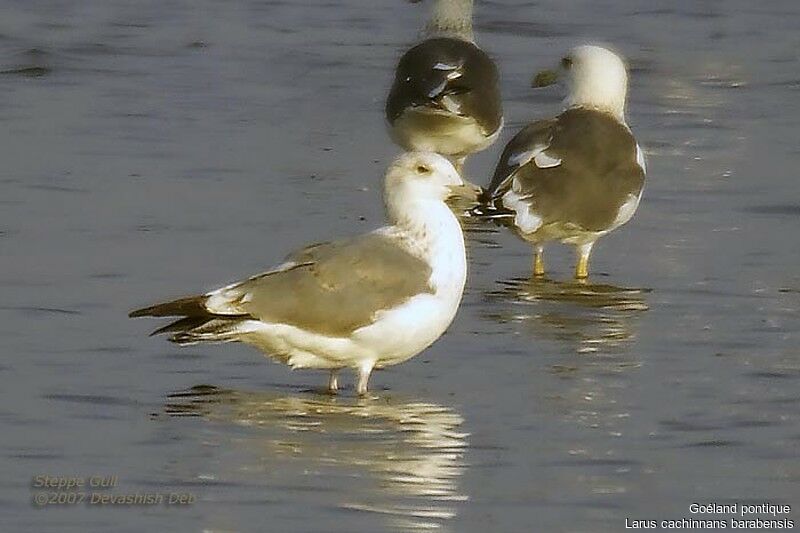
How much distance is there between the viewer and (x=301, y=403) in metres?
8.42

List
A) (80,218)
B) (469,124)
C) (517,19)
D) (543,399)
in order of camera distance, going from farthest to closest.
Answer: (517,19), (469,124), (80,218), (543,399)

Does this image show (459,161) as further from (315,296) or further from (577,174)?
(315,296)

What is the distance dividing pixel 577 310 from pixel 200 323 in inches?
94.1

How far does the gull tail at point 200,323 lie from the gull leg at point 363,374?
481 mm

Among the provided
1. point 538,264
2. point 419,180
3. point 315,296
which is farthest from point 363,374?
point 538,264

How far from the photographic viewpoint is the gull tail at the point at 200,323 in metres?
Result: 8.25

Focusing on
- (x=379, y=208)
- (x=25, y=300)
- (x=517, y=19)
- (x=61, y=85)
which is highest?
(x=517, y=19)

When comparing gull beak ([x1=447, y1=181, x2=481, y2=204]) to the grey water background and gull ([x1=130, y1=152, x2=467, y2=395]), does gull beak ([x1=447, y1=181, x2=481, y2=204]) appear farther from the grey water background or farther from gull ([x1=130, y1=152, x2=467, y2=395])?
the grey water background

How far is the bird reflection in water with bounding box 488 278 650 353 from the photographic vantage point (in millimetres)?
9547

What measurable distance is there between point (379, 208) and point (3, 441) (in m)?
4.95

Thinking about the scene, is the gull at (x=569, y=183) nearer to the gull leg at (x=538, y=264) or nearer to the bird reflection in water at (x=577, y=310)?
the gull leg at (x=538, y=264)

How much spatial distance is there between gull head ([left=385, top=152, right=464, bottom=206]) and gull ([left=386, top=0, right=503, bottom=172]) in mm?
4769

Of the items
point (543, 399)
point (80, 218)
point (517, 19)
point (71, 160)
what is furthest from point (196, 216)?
point (517, 19)

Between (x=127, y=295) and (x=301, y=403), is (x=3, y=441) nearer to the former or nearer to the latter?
(x=301, y=403)
